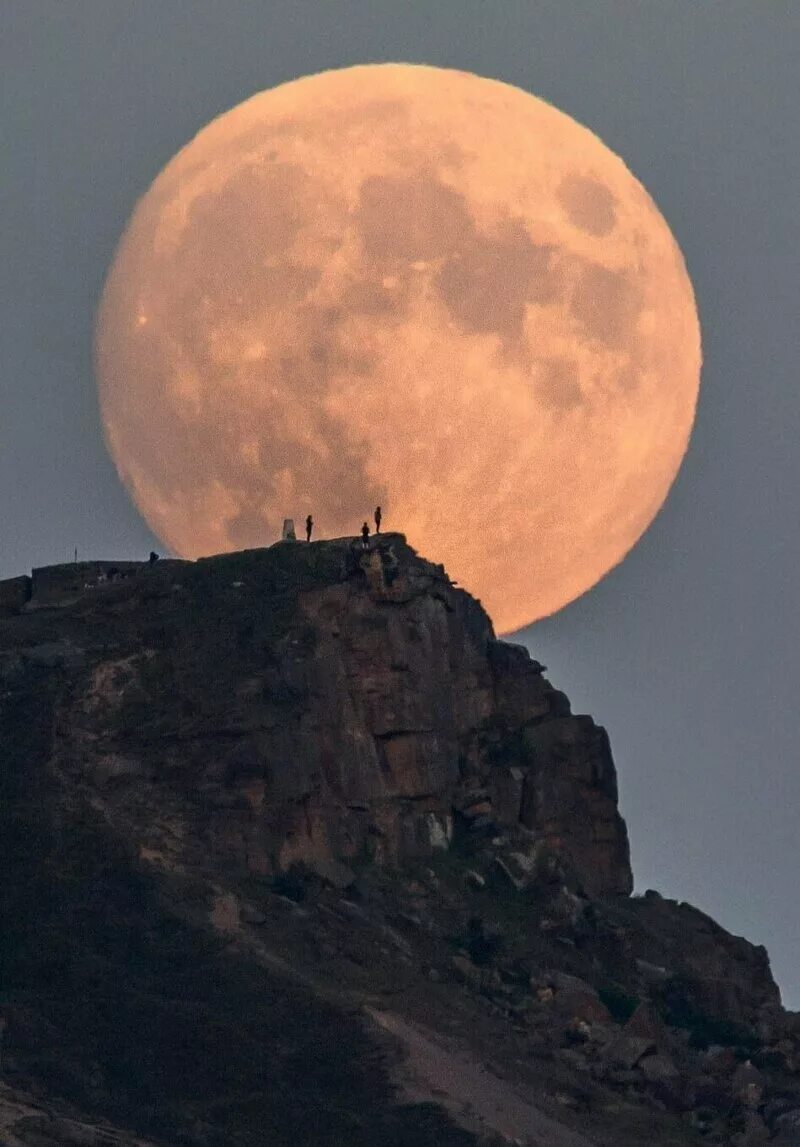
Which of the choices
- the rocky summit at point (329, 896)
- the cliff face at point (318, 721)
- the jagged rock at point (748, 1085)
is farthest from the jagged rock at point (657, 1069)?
the cliff face at point (318, 721)

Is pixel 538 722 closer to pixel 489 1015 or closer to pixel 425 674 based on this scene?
pixel 425 674

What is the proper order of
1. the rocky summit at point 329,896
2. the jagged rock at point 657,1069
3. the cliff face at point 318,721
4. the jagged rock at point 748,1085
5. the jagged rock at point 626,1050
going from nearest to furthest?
the rocky summit at point 329,896
the jagged rock at point 657,1069
the jagged rock at point 626,1050
the jagged rock at point 748,1085
the cliff face at point 318,721

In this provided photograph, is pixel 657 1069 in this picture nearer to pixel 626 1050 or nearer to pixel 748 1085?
pixel 626 1050

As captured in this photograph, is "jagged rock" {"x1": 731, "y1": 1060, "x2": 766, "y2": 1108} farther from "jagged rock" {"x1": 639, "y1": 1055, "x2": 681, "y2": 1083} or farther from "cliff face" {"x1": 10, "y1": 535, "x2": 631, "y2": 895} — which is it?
"cliff face" {"x1": 10, "y1": 535, "x2": 631, "y2": 895}

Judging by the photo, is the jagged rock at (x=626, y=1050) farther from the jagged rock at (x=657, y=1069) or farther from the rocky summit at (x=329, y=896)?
the jagged rock at (x=657, y=1069)

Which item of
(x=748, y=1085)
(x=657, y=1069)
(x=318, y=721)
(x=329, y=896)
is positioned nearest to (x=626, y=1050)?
(x=657, y=1069)

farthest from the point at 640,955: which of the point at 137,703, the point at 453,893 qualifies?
the point at 137,703
